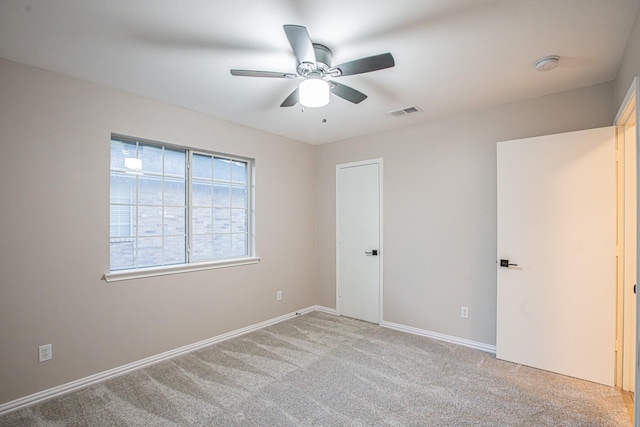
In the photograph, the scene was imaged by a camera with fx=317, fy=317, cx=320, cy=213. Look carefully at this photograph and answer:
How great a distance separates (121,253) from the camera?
117 inches

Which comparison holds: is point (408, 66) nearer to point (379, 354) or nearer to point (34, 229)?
point (379, 354)

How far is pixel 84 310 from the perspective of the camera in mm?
2639

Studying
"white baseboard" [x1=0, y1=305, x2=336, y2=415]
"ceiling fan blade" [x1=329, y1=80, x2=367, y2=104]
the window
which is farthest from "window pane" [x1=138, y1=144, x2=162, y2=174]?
"ceiling fan blade" [x1=329, y1=80, x2=367, y2=104]

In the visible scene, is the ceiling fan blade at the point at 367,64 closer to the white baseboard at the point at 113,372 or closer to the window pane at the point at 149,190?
the window pane at the point at 149,190

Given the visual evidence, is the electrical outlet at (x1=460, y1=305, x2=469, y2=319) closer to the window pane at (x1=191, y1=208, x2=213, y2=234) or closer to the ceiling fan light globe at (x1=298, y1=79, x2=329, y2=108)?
the ceiling fan light globe at (x1=298, y1=79, x2=329, y2=108)

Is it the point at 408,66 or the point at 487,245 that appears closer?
the point at 408,66

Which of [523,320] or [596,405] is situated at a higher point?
[523,320]

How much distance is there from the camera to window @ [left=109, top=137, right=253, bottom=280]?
118 inches

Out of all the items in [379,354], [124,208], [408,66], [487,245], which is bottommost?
[379,354]

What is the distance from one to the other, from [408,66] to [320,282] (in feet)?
10.9

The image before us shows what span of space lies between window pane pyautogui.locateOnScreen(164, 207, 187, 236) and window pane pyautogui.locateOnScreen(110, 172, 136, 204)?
0.36 m

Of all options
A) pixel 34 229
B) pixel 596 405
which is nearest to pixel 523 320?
pixel 596 405

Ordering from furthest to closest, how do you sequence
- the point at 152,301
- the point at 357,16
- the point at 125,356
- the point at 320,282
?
the point at 320,282 < the point at 152,301 < the point at 125,356 < the point at 357,16

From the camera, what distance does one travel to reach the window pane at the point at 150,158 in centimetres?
316
